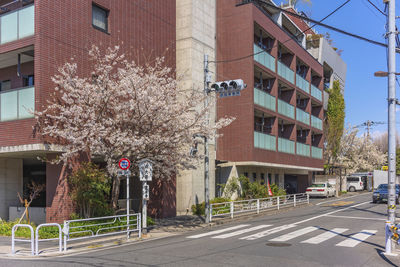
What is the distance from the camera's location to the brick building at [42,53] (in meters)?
15.0

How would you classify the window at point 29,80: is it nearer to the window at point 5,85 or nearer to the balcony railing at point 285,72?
the window at point 5,85

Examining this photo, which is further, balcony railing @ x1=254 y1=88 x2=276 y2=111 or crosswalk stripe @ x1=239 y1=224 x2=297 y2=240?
balcony railing @ x1=254 y1=88 x2=276 y2=111

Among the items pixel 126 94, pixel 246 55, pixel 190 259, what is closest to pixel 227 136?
pixel 246 55

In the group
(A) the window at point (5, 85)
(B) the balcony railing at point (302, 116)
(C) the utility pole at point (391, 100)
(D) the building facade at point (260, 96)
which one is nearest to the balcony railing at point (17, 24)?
(A) the window at point (5, 85)

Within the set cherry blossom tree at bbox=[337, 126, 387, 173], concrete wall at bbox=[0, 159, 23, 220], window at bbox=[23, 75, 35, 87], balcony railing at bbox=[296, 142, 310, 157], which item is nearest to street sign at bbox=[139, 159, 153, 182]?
window at bbox=[23, 75, 35, 87]

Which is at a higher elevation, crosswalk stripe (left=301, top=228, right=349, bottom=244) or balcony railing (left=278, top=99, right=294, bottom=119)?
A: balcony railing (left=278, top=99, right=294, bottom=119)

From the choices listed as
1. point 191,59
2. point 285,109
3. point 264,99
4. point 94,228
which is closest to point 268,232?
point 94,228

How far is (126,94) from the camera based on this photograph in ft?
49.7

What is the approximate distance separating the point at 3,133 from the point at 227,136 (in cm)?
1544

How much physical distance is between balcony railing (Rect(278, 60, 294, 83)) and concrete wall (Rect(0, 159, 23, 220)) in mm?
21250

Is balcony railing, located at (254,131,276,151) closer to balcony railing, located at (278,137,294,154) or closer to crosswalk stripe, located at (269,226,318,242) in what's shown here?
balcony railing, located at (278,137,294,154)

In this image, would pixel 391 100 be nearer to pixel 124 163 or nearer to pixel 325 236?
pixel 325 236

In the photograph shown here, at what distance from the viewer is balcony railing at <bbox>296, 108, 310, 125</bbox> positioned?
36.4 metres

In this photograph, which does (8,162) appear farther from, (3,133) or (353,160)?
(353,160)
